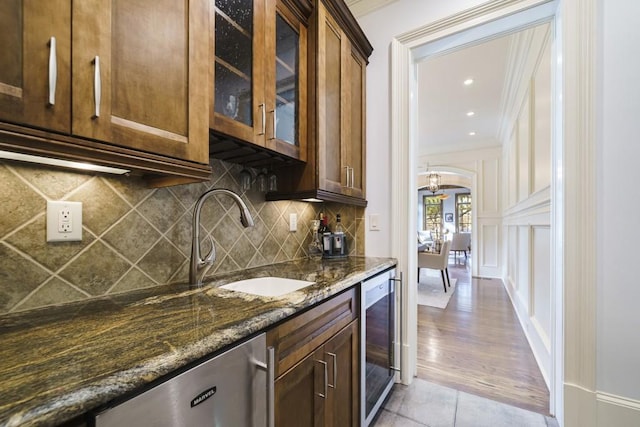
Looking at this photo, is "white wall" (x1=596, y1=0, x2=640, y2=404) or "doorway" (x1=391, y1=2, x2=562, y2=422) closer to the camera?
"white wall" (x1=596, y1=0, x2=640, y2=404)

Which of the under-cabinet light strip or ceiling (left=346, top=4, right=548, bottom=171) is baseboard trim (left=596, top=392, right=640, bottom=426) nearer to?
ceiling (left=346, top=4, right=548, bottom=171)

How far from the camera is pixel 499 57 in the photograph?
282 centimetres

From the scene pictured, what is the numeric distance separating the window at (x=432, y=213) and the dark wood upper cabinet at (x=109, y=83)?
1347 cm

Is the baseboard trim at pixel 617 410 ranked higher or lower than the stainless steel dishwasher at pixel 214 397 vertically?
lower

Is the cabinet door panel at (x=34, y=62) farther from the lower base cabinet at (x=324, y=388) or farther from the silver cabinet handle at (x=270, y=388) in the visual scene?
the lower base cabinet at (x=324, y=388)

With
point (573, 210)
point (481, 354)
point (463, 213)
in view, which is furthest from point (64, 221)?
point (463, 213)

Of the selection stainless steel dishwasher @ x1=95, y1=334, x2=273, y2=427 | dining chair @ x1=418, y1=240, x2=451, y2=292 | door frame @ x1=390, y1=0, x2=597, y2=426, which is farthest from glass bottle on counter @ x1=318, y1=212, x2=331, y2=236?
dining chair @ x1=418, y1=240, x2=451, y2=292

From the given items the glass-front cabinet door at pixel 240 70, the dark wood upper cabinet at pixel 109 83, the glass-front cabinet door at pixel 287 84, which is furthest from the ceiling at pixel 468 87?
the dark wood upper cabinet at pixel 109 83

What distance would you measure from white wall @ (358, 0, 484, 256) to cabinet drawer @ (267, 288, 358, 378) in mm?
842

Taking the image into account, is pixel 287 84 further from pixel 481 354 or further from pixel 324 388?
pixel 481 354

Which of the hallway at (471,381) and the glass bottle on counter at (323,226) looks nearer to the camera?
the hallway at (471,381)

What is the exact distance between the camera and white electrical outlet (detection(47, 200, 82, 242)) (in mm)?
818

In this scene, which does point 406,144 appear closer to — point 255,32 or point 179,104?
point 255,32

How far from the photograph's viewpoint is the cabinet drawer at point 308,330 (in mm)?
804
